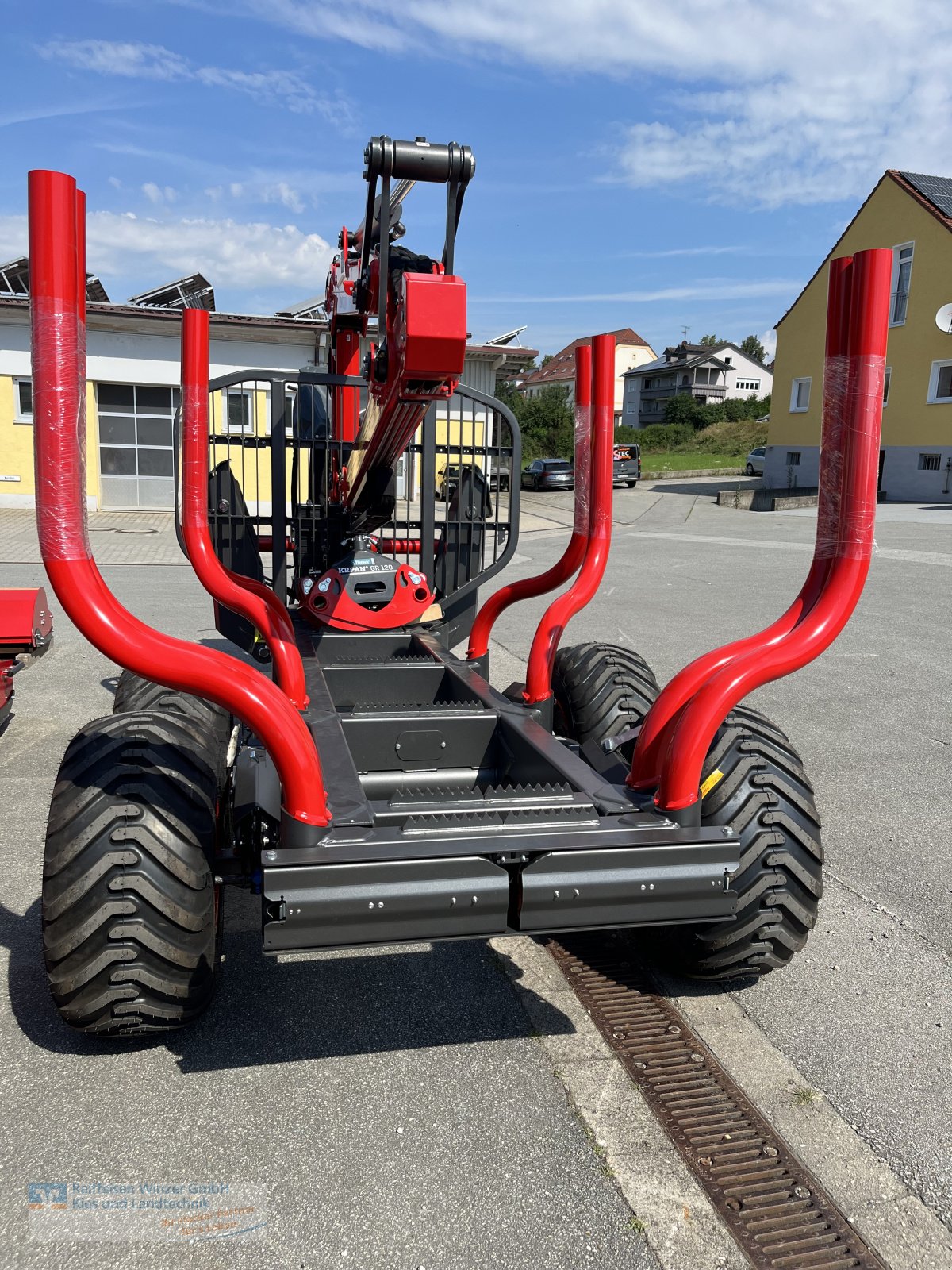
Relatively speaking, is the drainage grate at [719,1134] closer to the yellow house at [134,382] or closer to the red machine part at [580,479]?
the red machine part at [580,479]

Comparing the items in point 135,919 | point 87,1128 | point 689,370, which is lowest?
point 87,1128

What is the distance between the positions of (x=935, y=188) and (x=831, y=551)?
102ft

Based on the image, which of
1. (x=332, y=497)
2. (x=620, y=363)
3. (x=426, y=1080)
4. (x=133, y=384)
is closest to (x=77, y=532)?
(x=426, y=1080)

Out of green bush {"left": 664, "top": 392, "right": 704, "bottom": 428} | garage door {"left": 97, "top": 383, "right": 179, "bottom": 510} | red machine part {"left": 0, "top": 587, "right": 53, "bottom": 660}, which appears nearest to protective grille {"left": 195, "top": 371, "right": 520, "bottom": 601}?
red machine part {"left": 0, "top": 587, "right": 53, "bottom": 660}

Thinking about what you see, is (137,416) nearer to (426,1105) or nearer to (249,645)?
(249,645)

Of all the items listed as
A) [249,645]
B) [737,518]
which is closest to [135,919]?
[249,645]

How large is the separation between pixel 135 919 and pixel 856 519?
7.73 ft

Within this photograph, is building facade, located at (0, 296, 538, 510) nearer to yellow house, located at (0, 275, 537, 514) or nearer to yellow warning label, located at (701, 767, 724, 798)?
yellow house, located at (0, 275, 537, 514)

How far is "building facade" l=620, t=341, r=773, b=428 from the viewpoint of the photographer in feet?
258

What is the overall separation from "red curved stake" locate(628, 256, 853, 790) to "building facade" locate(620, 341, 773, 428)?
246ft

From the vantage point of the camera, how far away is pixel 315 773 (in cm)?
275

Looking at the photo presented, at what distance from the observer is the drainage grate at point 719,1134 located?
228 centimetres

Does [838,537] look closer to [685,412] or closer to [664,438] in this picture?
[664,438]

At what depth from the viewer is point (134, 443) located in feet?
70.2
